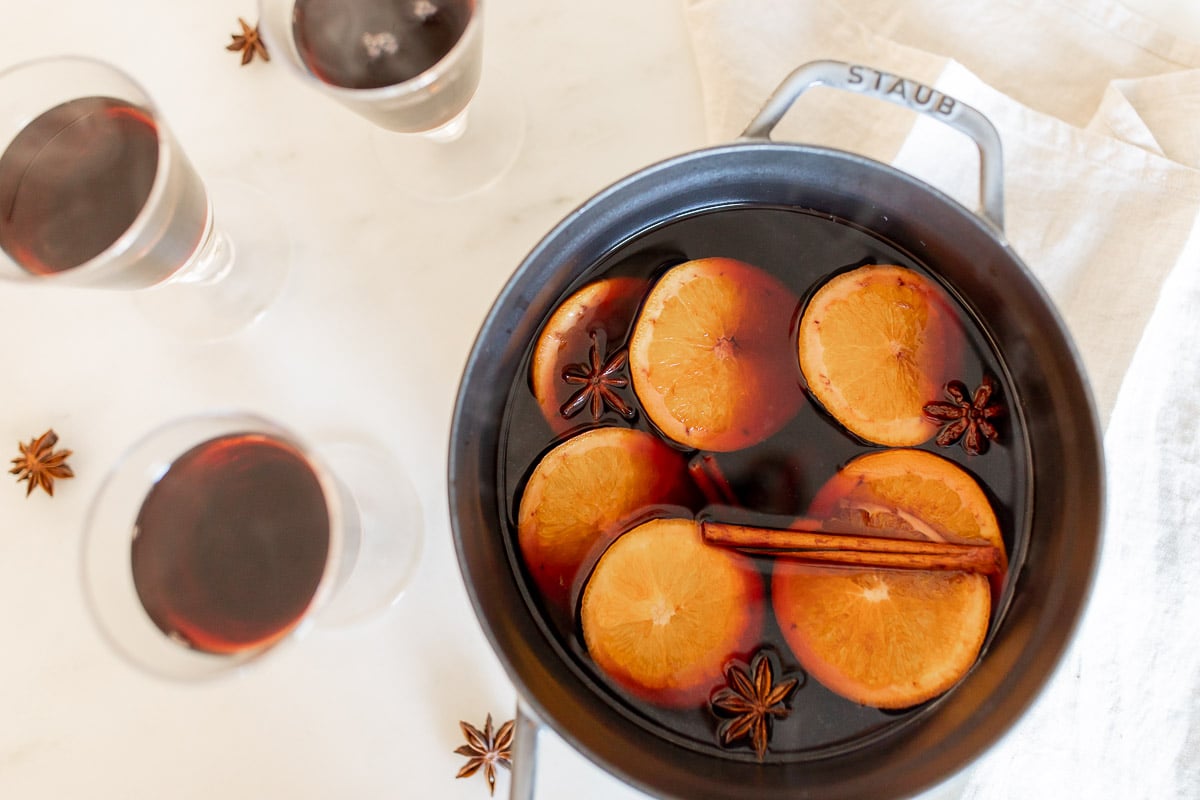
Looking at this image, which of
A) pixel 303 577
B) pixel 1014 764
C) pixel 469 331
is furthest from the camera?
pixel 469 331

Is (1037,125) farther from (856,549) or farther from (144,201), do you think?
(144,201)

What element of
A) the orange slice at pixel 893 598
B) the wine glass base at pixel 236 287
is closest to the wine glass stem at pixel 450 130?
the wine glass base at pixel 236 287

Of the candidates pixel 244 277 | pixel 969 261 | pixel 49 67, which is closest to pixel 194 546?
pixel 244 277

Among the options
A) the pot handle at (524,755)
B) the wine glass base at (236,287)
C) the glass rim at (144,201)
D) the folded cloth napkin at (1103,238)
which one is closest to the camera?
the pot handle at (524,755)

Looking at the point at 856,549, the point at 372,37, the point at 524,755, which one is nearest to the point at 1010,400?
the point at 856,549

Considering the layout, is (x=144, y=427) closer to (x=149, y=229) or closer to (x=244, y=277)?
(x=244, y=277)

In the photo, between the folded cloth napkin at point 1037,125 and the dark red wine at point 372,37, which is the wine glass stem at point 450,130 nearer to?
the dark red wine at point 372,37
